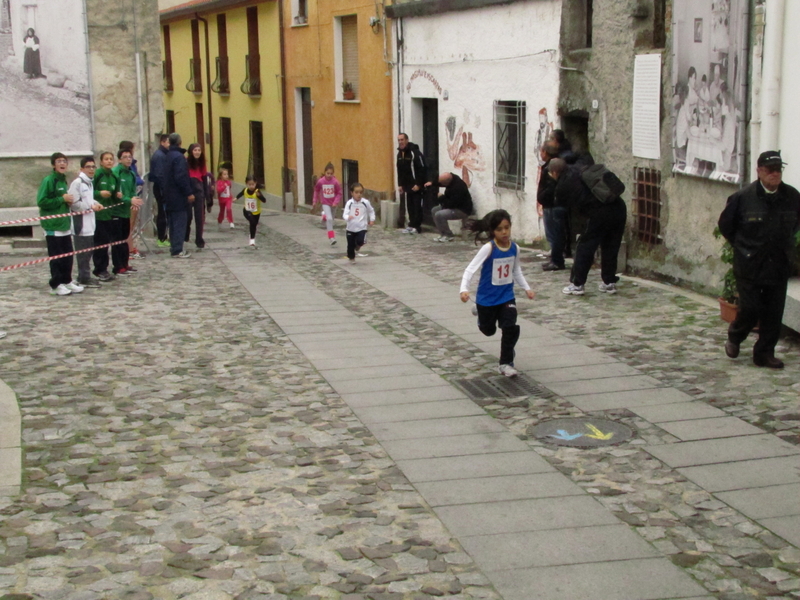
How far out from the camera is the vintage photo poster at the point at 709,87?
10.6 metres

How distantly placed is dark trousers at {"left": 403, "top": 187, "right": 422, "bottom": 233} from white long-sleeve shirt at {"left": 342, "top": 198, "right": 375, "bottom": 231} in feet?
13.9

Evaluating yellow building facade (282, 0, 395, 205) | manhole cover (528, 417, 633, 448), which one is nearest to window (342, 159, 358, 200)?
yellow building facade (282, 0, 395, 205)

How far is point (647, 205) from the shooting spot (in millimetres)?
13102

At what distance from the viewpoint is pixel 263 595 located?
4.52m

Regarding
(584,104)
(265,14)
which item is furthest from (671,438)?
(265,14)


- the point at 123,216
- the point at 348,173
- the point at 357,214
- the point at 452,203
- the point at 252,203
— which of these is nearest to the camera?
the point at 123,216

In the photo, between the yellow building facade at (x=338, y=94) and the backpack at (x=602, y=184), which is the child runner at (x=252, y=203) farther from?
the backpack at (x=602, y=184)

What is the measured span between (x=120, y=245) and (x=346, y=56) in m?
11.2

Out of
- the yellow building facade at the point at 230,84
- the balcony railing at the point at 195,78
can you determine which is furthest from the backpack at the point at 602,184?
the balcony railing at the point at 195,78

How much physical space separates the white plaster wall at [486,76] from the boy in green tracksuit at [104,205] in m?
6.31

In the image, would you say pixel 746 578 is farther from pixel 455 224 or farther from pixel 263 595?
pixel 455 224

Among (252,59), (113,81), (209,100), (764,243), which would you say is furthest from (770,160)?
→ (209,100)

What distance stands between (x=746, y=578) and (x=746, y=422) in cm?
239

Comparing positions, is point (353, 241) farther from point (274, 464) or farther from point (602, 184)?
point (274, 464)
